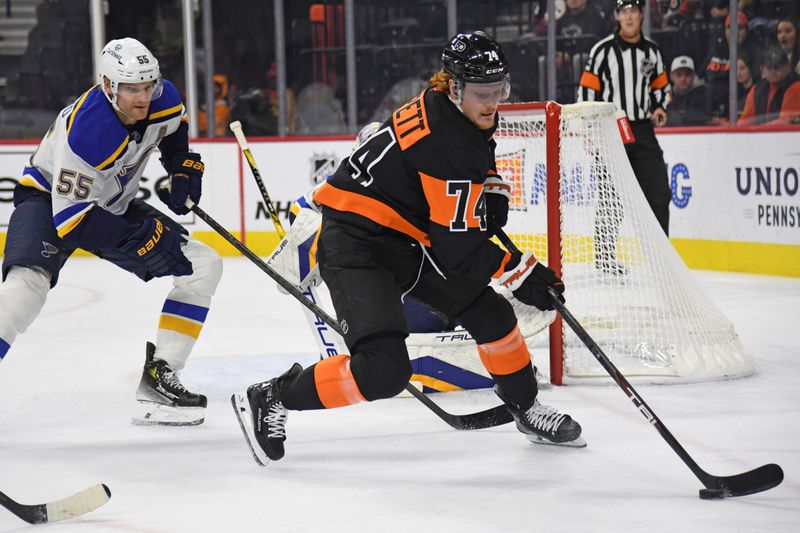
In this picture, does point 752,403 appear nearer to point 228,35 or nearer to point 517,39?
point 517,39

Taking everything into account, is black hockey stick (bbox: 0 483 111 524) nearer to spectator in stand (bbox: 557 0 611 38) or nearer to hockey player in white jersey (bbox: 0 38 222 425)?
hockey player in white jersey (bbox: 0 38 222 425)

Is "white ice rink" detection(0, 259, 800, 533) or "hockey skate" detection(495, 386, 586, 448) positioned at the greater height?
"hockey skate" detection(495, 386, 586, 448)

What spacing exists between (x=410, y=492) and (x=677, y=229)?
166 inches

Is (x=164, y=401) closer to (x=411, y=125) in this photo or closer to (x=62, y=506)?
(x=62, y=506)

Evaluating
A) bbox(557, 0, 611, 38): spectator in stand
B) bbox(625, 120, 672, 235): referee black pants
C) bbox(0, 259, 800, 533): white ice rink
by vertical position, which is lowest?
bbox(0, 259, 800, 533): white ice rink

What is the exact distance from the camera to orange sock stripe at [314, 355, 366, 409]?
8.42ft

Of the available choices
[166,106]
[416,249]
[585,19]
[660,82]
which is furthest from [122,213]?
[585,19]

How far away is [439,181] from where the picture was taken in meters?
2.47

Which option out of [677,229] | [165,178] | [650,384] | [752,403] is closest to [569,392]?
[650,384]

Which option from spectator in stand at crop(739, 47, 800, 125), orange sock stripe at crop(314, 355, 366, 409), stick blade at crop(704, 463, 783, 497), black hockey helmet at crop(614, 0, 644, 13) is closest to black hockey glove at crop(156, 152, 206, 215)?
orange sock stripe at crop(314, 355, 366, 409)

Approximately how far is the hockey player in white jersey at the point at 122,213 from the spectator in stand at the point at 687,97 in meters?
4.02

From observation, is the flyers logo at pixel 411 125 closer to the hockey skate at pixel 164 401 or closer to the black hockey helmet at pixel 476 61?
the black hockey helmet at pixel 476 61

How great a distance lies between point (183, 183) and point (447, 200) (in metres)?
1.10

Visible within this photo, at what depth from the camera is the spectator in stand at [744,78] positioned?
20.7 ft
